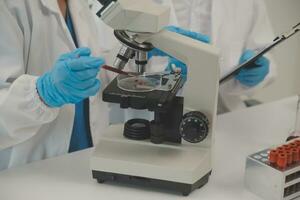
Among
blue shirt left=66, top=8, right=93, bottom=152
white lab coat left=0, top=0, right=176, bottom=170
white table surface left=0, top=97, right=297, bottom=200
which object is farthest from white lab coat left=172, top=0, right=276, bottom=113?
blue shirt left=66, top=8, right=93, bottom=152

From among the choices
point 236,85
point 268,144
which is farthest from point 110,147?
point 236,85

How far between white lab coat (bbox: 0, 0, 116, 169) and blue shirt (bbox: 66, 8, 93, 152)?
18 millimetres

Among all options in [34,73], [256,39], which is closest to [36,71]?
[34,73]

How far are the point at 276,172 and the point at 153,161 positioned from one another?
300 mm

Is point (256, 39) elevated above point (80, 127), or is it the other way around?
point (256, 39)

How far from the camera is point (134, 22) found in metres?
1.03

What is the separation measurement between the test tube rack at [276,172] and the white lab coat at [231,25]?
0.76m

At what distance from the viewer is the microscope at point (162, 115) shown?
3.59ft

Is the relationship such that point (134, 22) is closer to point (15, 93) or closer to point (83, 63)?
point (83, 63)

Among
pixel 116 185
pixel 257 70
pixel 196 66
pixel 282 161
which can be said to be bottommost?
pixel 116 185

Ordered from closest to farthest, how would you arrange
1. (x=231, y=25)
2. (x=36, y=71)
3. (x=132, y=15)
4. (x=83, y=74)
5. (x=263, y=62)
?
1. (x=132, y=15)
2. (x=83, y=74)
3. (x=36, y=71)
4. (x=263, y=62)
5. (x=231, y=25)

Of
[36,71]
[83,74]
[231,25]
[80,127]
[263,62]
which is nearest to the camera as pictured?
[83,74]

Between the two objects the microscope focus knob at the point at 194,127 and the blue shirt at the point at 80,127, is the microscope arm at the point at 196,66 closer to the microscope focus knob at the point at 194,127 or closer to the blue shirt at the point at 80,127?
the microscope focus knob at the point at 194,127

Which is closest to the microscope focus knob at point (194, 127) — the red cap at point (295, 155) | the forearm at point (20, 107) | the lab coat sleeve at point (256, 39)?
the red cap at point (295, 155)
